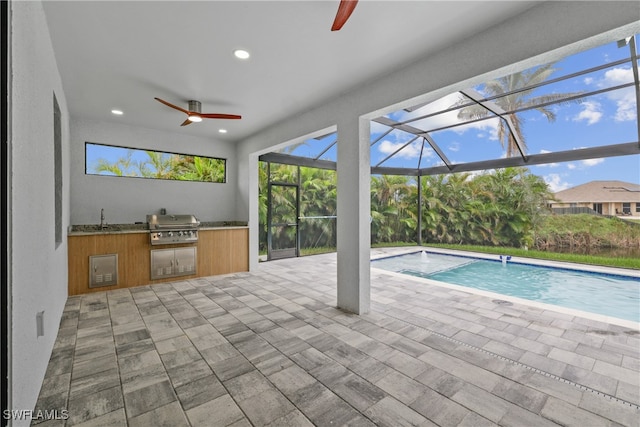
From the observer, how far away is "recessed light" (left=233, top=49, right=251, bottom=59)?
2.73 metres

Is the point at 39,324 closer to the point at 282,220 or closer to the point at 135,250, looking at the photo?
the point at 135,250

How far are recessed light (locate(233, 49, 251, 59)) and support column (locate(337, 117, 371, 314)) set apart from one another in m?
1.42

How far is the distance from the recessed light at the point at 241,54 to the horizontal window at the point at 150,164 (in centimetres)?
357

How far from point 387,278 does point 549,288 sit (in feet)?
10.6

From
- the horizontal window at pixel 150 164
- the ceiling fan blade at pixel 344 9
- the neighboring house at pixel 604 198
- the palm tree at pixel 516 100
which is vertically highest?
the palm tree at pixel 516 100

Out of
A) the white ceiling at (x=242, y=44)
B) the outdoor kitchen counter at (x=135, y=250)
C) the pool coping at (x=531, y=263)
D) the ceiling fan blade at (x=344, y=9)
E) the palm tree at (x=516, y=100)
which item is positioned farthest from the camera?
the palm tree at (x=516, y=100)

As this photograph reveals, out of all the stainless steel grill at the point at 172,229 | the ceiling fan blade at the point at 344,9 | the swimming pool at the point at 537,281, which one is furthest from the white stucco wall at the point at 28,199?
the swimming pool at the point at 537,281

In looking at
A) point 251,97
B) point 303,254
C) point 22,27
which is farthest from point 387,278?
point 22,27

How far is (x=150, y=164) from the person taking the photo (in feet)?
17.8

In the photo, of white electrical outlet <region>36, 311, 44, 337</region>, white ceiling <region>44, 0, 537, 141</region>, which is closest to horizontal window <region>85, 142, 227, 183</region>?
white ceiling <region>44, 0, 537, 141</region>

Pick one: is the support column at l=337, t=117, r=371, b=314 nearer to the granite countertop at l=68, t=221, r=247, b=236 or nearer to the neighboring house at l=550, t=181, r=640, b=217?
the granite countertop at l=68, t=221, r=247, b=236

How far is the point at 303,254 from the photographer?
24.9 ft

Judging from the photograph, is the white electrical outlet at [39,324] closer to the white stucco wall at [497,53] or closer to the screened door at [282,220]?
the white stucco wall at [497,53]

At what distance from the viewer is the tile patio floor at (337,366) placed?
170cm
